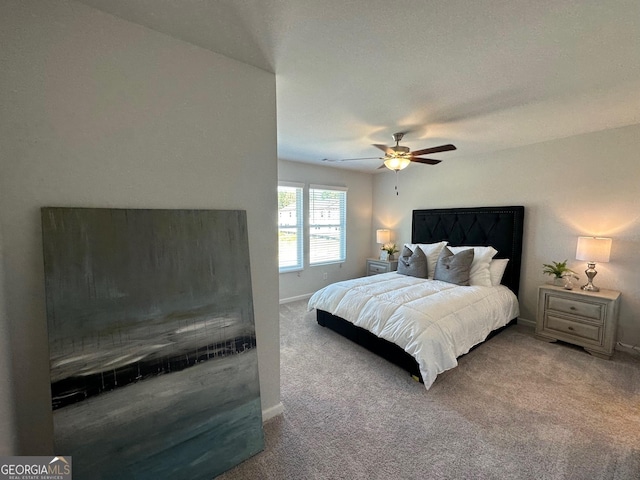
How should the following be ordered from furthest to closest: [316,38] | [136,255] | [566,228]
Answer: [566,228], [316,38], [136,255]

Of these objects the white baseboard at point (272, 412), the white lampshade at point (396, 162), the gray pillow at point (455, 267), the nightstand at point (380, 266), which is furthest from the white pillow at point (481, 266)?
the white baseboard at point (272, 412)

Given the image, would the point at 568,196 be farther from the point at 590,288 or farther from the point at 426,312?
the point at 426,312

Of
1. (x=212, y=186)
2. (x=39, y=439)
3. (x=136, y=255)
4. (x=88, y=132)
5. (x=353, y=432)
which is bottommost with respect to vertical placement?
(x=353, y=432)

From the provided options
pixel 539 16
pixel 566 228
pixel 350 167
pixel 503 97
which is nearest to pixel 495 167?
pixel 566 228

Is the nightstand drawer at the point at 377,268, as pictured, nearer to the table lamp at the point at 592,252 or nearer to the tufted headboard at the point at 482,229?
the tufted headboard at the point at 482,229

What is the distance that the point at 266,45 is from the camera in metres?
1.54

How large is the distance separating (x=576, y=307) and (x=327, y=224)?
3658mm

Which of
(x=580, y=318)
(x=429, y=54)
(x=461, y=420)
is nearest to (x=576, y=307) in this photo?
(x=580, y=318)

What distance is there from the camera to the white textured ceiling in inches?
50.2

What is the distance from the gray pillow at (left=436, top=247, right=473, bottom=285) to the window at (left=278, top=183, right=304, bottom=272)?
2339 millimetres

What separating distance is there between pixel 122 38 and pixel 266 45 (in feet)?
2.42

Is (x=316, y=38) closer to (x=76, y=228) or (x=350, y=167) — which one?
(x=76, y=228)

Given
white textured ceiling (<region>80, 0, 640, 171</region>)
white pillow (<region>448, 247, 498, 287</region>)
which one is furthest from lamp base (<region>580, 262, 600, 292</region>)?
white textured ceiling (<region>80, 0, 640, 171</region>)

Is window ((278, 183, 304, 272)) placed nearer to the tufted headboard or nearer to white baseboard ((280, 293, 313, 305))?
white baseboard ((280, 293, 313, 305))
